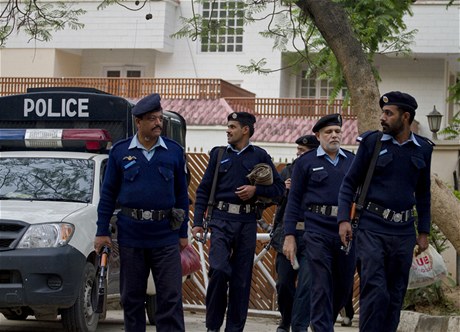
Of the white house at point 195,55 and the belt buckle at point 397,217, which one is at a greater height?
the white house at point 195,55

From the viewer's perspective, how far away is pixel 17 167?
38.0 feet

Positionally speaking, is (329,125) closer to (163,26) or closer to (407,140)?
(407,140)

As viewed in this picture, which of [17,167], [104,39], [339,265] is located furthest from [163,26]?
[339,265]

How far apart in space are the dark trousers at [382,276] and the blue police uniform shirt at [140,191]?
5.06 ft

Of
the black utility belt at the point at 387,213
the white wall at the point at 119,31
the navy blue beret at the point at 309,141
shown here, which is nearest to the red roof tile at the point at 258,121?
the white wall at the point at 119,31

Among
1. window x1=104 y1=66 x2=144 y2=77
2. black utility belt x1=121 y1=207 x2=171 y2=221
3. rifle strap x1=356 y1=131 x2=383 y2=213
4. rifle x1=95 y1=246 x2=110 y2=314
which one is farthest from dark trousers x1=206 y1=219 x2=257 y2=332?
window x1=104 y1=66 x2=144 y2=77

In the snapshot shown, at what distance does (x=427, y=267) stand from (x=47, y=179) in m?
4.09

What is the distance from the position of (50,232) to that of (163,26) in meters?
24.7

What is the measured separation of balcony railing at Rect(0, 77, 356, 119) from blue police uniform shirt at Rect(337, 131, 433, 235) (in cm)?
1992

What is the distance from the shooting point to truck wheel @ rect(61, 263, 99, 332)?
34.6 ft

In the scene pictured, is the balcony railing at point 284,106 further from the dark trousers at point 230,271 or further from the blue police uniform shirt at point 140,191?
the blue police uniform shirt at point 140,191

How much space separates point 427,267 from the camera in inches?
418

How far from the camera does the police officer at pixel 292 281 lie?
1055 cm

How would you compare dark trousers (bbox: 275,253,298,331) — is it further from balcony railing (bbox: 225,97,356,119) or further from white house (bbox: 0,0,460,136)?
white house (bbox: 0,0,460,136)
